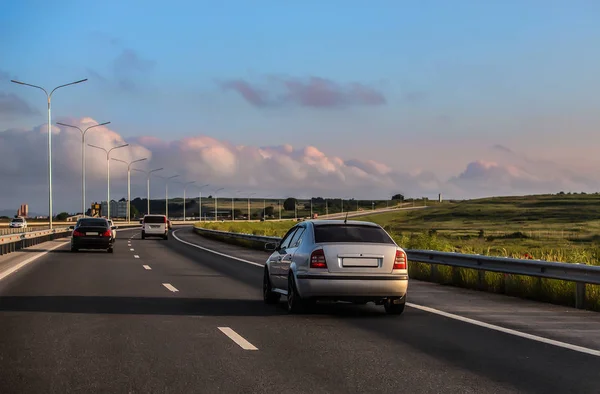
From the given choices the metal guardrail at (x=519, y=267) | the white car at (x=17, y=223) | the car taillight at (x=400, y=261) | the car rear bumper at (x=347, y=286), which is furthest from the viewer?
the white car at (x=17, y=223)

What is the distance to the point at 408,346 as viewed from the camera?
1009 cm

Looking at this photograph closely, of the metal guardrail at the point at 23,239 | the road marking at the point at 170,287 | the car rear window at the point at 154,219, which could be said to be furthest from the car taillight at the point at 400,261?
the car rear window at the point at 154,219

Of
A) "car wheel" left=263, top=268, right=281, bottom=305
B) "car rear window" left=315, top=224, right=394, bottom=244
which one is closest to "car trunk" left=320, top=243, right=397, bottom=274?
"car rear window" left=315, top=224, right=394, bottom=244

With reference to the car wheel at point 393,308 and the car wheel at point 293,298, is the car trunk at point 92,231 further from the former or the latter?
the car wheel at point 393,308

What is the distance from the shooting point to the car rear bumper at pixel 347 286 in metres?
12.7

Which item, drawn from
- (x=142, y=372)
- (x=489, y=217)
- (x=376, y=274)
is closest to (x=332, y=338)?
(x=376, y=274)

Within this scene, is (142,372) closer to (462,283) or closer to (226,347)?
(226,347)

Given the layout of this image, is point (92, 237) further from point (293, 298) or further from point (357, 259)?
point (357, 259)

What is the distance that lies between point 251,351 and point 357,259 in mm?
3677

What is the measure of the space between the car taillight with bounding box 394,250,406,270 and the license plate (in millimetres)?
319

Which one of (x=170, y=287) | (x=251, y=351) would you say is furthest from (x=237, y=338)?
(x=170, y=287)

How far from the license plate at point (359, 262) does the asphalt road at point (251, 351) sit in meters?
0.83

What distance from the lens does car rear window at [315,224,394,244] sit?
44.1 feet

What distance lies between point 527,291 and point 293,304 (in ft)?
19.2
